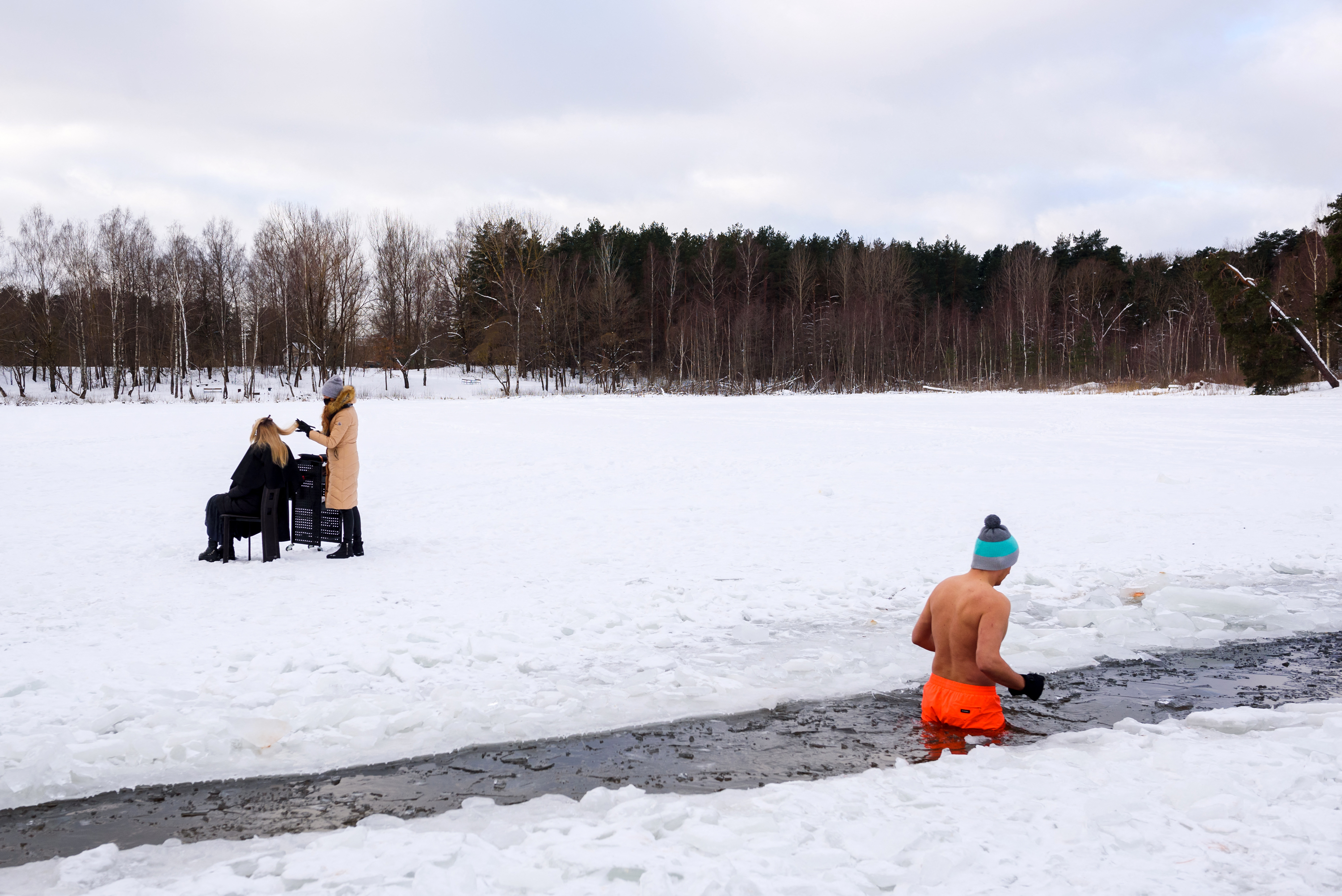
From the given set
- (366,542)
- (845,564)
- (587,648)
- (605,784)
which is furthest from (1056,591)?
(366,542)

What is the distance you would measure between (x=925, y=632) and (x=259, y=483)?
7248 millimetres

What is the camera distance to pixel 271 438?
9141 mm

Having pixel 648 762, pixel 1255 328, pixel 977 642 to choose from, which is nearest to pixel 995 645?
pixel 977 642

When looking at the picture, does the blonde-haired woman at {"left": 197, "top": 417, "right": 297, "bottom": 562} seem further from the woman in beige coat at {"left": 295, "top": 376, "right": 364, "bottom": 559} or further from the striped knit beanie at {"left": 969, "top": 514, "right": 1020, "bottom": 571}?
the striped knit beanie at {"left": 969, "top": 514, "right": 1020, "bottom": 571}

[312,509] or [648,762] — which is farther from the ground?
[312,509]

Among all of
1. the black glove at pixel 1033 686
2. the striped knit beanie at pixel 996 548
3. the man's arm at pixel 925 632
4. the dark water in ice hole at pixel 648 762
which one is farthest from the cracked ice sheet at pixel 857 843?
the striped knit beanie at pixel 996 548

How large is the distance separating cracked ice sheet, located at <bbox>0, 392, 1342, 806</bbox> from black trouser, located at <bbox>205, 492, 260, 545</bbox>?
0.47 m

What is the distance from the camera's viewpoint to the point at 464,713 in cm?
536

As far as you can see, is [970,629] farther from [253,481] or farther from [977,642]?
[253,481]

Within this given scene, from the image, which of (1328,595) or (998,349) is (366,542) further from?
(998,349)

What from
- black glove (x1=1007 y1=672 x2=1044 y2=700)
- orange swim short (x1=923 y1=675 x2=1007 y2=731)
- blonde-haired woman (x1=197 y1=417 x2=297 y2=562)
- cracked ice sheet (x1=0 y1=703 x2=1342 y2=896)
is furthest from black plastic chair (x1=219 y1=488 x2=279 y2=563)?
black glove (x1=1007 y1=672 x2=1044 y2=700)

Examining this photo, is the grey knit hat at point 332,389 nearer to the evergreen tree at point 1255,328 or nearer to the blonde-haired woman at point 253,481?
the blonde-haired woman at point 253,481

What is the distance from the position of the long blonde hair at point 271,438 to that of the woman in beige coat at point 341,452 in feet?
0.74

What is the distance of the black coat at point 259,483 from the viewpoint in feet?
30.1
